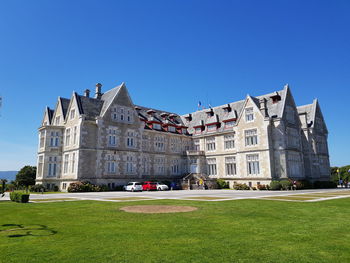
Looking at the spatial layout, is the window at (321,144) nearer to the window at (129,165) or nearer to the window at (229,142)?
the window at (229,142)

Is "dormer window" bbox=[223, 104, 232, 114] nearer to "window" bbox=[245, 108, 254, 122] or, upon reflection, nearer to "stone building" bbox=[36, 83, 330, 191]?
"stone building" bbox=[36, 83, 330, 191]

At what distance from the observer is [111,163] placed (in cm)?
4366

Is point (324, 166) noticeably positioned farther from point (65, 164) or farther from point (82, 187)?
point (65, 164)

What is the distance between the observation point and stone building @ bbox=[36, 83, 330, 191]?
140ft

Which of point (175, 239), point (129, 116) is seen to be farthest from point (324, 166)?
point (175, 239)

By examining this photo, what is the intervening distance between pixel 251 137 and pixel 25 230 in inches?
1629

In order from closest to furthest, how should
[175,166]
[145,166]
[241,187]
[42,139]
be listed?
[241,187] → [42,139] → [145,166] → [175,166]

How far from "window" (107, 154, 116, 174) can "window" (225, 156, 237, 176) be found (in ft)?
68.8

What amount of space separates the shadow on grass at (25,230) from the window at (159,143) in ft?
136

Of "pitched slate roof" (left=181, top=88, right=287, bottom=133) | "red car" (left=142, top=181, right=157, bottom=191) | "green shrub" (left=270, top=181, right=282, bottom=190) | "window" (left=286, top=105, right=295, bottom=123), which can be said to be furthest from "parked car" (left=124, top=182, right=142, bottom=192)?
"window" (left=286, top=105, right=295, bottom=123)

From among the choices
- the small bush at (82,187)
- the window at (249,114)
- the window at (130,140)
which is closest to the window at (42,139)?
the small bush at (82,187)

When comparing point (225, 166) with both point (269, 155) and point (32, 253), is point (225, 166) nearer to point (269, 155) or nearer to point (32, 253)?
point (269, 155)

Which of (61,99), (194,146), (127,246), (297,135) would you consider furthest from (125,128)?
(127,246)

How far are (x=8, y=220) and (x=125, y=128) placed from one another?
3542 cm
